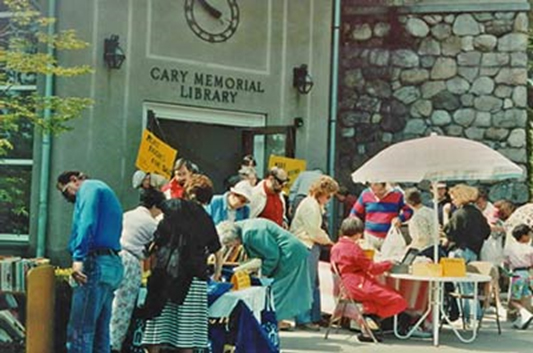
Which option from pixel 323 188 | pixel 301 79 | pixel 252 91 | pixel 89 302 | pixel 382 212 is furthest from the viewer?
pixel 301 79

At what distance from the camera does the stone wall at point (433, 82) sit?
679 inches

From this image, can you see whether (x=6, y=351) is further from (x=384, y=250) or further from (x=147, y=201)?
(x=384, y=250)

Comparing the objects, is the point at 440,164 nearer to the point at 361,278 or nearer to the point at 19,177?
the point at 361,278

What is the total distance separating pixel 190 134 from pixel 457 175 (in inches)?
214

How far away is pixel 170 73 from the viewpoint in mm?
14109

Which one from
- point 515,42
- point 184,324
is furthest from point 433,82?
point 184,324

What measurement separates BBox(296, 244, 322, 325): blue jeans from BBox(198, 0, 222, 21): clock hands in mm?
4888

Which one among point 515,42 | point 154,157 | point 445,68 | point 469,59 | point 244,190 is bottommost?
point 244,190

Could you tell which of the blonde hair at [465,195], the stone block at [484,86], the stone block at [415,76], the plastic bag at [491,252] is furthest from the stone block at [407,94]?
the blonde hair at [465,195]

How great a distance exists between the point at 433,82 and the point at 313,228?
286 inches

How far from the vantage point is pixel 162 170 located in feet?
41.2

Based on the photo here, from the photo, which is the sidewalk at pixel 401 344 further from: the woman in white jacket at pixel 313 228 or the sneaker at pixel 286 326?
the woman in white jacket at pixel 313 228

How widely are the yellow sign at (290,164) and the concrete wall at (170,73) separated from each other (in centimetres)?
107

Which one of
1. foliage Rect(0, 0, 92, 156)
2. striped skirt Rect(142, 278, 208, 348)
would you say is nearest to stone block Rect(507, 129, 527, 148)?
foliage Rect(0, 0, 92, 156)
